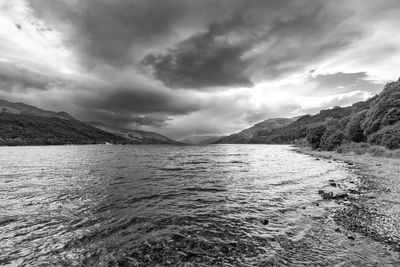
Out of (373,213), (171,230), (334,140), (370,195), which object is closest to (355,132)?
(334,140)

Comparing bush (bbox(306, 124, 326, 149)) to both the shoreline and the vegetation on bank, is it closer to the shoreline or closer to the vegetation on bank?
the vegetation on bank

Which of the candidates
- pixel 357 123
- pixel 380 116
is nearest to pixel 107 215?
pixel 380 116

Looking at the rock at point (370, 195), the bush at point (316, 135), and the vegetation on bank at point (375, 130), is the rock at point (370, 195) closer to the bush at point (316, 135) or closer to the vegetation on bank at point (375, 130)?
the vegetation on bank at point (375, 130)

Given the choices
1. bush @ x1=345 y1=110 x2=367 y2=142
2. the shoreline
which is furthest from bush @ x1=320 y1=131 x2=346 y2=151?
the shoreline

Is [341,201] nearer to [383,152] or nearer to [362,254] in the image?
[362,254]

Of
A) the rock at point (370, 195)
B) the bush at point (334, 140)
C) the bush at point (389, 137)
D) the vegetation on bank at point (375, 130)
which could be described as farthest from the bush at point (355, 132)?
the rock at point (370, 195)

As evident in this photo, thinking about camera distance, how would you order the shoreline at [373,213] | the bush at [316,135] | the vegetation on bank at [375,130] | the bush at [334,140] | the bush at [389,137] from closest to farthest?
the shoreline at [373,213] → the bush at [389,137] → the vegetation on bank at [375,130] → the bush at [334,140] → the bush at [316,135]

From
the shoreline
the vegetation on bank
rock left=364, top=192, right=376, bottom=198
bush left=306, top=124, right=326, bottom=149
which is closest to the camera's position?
the shoreline

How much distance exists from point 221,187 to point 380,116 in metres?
88.5

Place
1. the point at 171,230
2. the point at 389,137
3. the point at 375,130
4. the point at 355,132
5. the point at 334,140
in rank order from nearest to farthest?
1. the point at 171,230
2. the point at 389,137
3. the point at 375,130
4. the point at 355,132
5. the point at 334,140

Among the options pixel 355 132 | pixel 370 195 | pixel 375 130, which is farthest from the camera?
pixel 355 132

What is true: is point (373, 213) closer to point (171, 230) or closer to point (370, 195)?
point (370, 195)

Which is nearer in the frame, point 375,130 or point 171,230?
point 171,230

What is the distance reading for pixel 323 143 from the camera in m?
109
